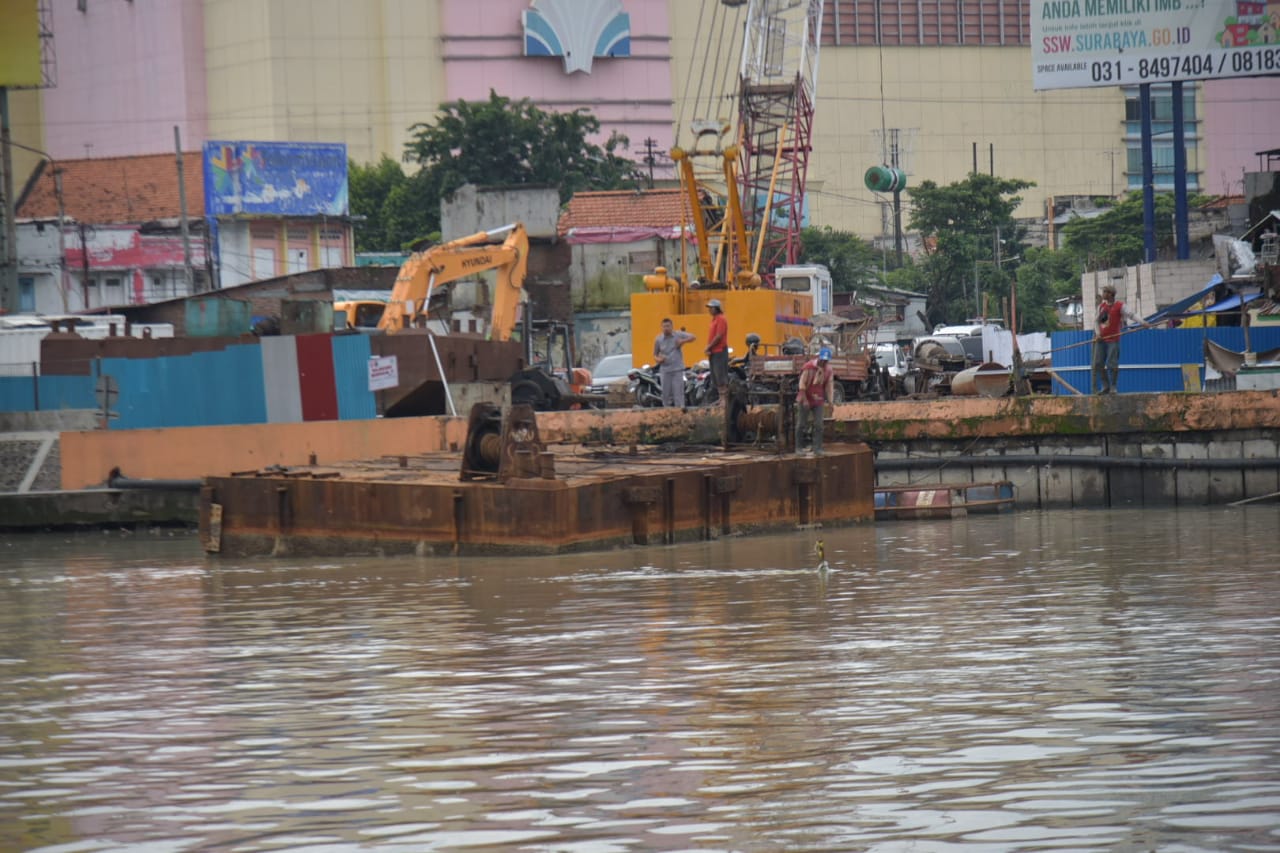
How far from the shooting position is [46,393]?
86.6 ft

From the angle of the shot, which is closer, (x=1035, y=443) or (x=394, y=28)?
(x=1035, y=443)

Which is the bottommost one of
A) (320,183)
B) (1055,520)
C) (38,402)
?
(1055,520)

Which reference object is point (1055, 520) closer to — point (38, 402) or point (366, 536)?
point (366, 536)

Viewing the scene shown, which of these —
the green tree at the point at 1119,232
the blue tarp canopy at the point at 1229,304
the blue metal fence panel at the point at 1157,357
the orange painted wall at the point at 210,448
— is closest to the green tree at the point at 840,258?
the green tree at the point at 1119,232

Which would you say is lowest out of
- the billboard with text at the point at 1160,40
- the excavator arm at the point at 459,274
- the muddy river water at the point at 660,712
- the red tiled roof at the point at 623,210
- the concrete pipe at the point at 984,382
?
the muddy river water at the point at 660,712

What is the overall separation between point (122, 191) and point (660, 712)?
75004mm

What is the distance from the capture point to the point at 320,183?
79.1m

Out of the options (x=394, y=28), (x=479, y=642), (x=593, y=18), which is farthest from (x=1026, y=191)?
(x=479, y=642)

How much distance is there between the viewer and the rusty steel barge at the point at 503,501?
688 inches

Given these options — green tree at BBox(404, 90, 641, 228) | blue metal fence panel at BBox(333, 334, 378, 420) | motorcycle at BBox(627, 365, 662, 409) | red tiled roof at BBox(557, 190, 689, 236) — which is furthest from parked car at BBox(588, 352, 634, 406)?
green tree at BBox(404, 90, 641, 228)

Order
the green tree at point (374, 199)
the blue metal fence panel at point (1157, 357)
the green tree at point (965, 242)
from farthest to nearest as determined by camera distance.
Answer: the green tree at point (374, 199), the green tree at point (965, 242), the blue metal fence panel at point (1157, 357)

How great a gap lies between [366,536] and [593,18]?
92.6 metres

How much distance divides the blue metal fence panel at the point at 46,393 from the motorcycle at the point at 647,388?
7751mm

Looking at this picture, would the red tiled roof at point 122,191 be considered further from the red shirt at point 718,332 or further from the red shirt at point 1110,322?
the red shirt at point 1110,322
